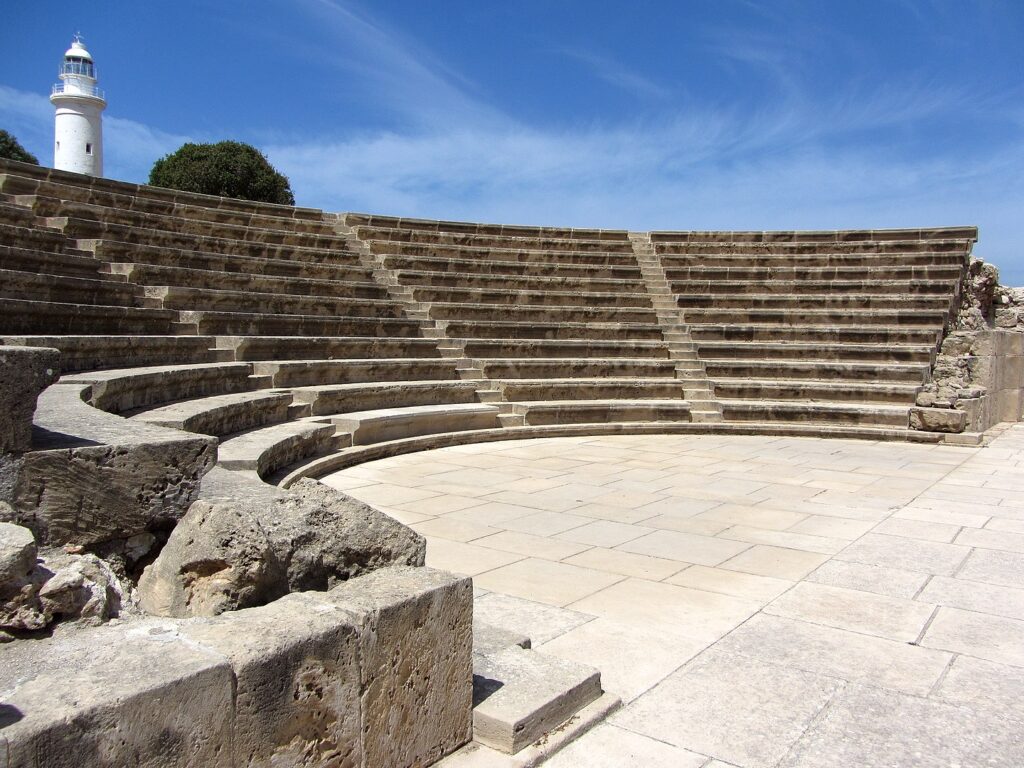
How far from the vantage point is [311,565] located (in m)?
2.43

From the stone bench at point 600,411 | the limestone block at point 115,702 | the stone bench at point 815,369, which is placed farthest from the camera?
the stone bench at point 815,369

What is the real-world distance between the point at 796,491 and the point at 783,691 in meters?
4.03

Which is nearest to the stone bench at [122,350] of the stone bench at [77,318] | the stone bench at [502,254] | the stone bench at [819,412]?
the stone bench at [77,318]

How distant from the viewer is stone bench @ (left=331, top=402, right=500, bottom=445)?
26.4 feet

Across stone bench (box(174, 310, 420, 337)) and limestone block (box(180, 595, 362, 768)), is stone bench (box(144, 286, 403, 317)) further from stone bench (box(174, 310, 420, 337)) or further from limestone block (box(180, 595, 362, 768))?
limestone block (box(180, 595, 362, 768))

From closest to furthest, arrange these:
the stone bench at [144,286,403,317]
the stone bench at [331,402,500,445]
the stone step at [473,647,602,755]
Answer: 1. the stone step at [473,647,602,755]
2. the stone bench at [331,402,500,445]
3. the stone bench at [144,286,403,317]

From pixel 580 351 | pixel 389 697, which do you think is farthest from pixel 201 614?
pixel 580 351

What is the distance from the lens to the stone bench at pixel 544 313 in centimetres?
1187

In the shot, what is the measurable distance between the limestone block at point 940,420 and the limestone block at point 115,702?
32.5 feet

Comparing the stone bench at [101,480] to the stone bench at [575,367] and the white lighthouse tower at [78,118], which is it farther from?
the white lighthouse tower at [78,118]

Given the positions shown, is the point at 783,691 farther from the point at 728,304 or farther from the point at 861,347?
the point at 728,304

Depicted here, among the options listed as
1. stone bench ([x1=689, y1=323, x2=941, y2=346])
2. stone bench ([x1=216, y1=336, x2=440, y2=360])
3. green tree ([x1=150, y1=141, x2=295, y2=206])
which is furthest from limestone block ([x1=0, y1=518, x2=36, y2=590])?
green tree ([x1=150, y1=141, x2=295, y2=206])

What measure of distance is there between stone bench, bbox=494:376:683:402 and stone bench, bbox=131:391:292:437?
3377 mm

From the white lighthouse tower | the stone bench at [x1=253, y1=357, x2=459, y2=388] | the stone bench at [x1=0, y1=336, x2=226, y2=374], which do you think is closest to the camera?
the stone bench at [x1=0, y1=336, x2=226, y2=374]
